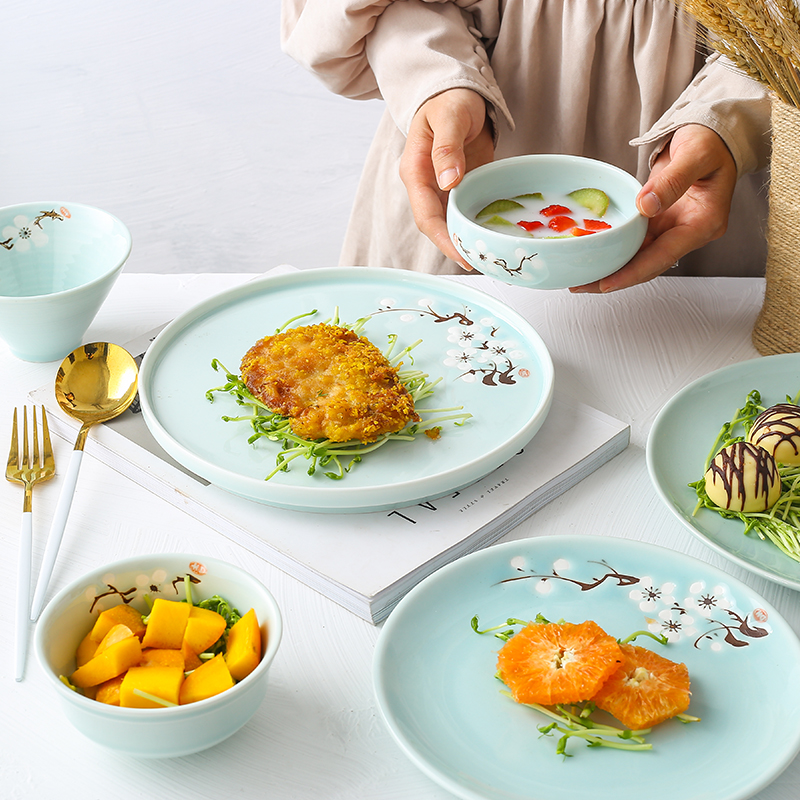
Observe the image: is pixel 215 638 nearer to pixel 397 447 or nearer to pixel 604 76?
pixel 397 447

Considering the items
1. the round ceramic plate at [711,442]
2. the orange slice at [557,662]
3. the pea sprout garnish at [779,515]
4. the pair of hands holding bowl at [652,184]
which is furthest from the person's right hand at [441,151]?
the orange slice at [557,662]

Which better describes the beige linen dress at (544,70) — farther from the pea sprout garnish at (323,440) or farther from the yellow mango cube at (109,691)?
the yellow mango cube at (109,691)

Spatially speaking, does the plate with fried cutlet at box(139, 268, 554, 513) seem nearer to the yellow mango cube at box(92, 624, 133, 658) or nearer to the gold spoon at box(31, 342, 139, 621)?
the gold spoon at box(31, 342, 139, 621)

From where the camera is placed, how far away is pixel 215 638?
0.66 m

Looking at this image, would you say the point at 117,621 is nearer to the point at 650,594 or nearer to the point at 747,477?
the point at 650,594

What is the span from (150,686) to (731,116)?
105 cm

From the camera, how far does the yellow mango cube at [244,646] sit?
626 mm

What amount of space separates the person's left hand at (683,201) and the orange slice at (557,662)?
564 millimetres

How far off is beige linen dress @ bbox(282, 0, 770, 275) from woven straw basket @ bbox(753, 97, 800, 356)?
0.18m

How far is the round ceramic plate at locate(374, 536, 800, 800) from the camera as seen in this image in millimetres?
604

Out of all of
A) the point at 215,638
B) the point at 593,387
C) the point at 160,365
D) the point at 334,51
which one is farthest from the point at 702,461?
the point at 334,51

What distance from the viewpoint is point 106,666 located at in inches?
24.5

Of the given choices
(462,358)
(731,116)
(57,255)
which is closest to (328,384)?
(462,358)

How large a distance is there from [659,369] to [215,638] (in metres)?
0.73
